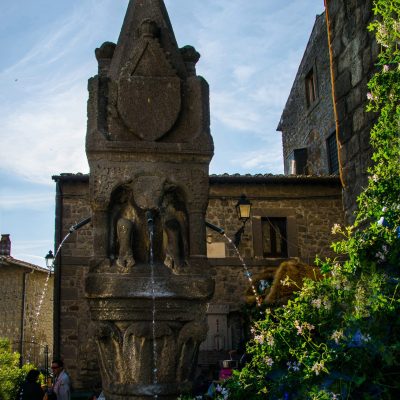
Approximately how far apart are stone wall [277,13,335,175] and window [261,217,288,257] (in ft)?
12.3

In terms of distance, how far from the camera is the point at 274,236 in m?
12.7

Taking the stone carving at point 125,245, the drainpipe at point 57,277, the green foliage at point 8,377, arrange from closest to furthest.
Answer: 1. the stone carving at point 125,245
2. the green foliage at point 8,377
3. the drainpipe at point 57,277

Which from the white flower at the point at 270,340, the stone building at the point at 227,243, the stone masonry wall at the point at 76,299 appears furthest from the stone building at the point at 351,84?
the stone masonry wall at the point at 76,299

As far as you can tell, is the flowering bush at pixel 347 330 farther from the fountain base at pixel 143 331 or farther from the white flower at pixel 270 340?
the fountain base at pixel 143 331

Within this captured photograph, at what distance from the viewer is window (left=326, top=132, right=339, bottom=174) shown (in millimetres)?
15305

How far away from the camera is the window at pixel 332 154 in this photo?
15305 millimetres

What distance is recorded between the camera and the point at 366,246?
9.78 ft

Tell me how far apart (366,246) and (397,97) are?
1.22m

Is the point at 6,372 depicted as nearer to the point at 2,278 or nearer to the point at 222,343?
the point at 222,343

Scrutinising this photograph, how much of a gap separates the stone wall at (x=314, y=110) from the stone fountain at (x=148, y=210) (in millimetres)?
11940

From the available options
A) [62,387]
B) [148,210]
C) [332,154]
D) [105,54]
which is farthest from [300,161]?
[148,210]

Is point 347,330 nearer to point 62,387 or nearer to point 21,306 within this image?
point 62,387

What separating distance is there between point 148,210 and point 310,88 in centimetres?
1476

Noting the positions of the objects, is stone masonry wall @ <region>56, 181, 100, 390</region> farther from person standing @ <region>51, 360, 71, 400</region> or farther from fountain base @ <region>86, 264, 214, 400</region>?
fountain base @ <region>86, 264, 214, 400</region>
